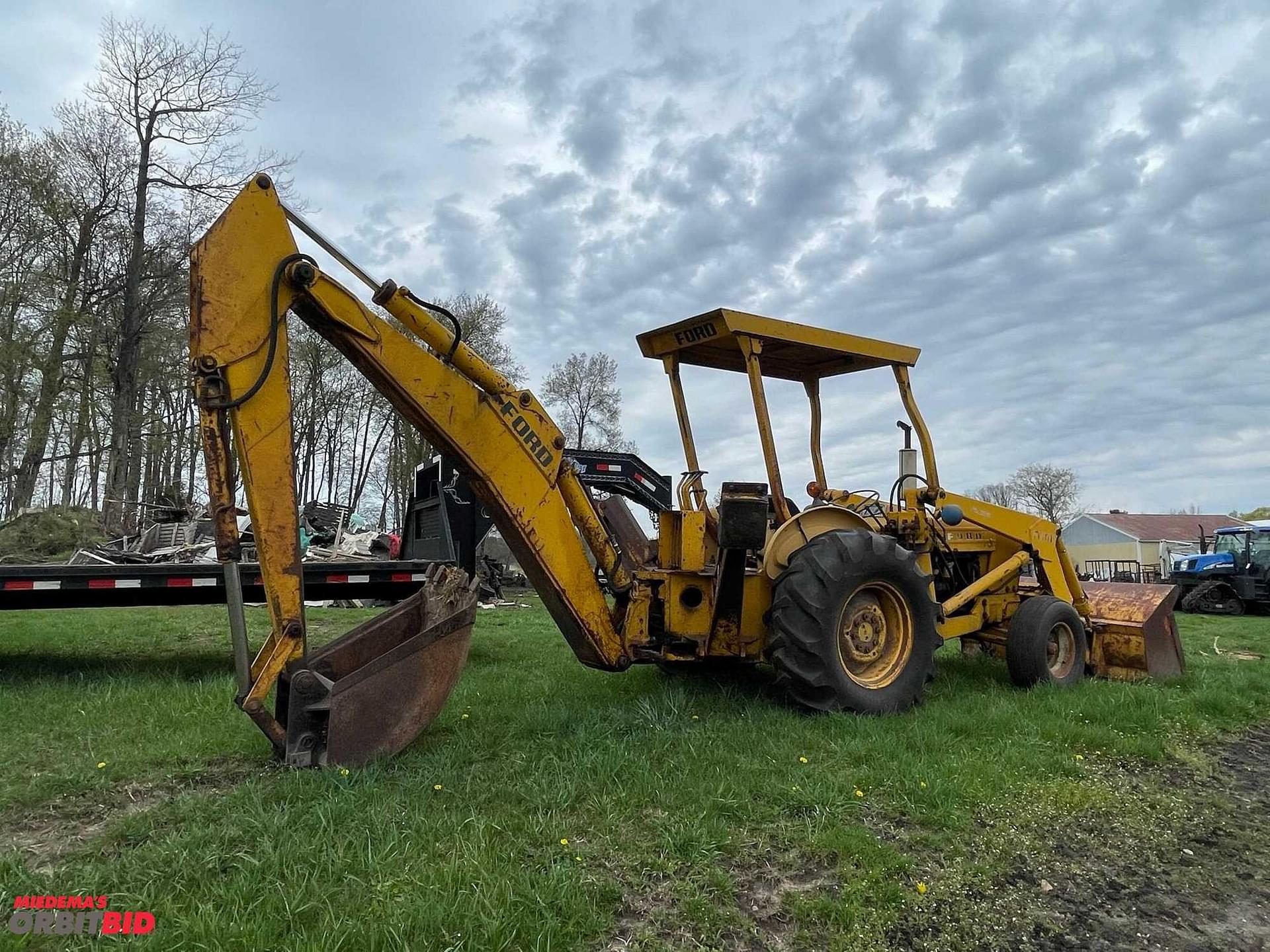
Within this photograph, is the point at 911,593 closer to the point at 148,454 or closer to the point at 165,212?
the point at 165,212

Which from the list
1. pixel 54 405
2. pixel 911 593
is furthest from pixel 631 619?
pixel 54 405

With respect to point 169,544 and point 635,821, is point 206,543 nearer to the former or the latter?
point 169,544

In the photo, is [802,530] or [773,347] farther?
[773,347]

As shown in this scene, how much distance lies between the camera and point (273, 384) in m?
3.81

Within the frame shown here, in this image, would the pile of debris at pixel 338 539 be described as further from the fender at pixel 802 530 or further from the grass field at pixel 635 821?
the fender at pixel 802 530

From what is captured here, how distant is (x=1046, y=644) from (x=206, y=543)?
9.26 metres

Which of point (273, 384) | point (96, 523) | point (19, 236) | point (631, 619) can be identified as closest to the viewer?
point (273, 384)

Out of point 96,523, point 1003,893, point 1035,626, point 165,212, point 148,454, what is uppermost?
point 165,212

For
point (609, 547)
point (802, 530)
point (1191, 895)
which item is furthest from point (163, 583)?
point (1191, 895)

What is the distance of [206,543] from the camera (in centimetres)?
988

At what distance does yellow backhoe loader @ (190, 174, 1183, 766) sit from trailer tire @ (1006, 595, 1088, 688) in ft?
0.06

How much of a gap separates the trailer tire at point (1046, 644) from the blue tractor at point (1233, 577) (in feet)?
48.6

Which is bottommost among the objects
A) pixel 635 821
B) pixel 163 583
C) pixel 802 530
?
pixel 635 821

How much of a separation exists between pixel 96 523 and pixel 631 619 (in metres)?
14.5
